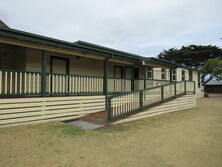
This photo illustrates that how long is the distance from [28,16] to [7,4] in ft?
11.0

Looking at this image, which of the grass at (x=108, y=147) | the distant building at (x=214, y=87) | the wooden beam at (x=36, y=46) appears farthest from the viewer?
the distant building at (x=214, y=87)

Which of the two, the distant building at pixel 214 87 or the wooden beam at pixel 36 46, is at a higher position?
the wooden beam at pixel 36 46

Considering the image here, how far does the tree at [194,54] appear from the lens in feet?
109

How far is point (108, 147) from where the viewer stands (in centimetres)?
455

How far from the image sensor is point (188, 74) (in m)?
22.4

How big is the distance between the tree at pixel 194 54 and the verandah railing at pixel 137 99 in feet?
88.7

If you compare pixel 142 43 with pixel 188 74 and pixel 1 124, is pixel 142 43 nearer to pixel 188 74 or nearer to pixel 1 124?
pixel 188 74

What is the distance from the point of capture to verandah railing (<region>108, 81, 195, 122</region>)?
24.6 ft

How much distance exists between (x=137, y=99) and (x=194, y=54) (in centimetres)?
3124

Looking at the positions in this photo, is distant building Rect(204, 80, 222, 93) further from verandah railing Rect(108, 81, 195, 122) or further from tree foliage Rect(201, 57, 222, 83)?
verandah railing Rect(108, 81, 195, 122)

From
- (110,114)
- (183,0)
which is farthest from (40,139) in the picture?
(183,0)

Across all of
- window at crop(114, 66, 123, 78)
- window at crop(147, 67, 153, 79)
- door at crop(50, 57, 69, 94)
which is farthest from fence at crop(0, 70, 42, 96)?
window at crop(147, 67, 153, 79)

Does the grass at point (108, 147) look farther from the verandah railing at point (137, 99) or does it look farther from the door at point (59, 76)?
the door at point (59, 76)

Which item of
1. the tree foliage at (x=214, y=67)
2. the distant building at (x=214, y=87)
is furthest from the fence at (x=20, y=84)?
the distant building at (x=214, y=87)
